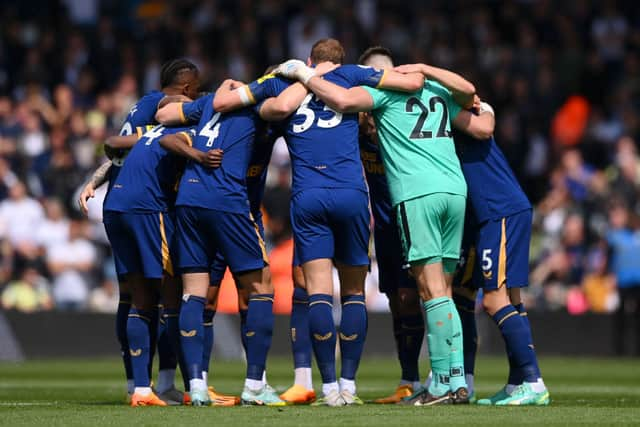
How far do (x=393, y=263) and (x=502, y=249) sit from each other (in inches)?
43.4

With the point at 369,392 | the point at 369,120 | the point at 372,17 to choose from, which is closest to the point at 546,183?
the point at 372,17

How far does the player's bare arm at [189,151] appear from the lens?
10.2 metres

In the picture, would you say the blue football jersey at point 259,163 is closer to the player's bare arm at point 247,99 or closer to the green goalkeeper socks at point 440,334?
the player's bare arm at point 247,99

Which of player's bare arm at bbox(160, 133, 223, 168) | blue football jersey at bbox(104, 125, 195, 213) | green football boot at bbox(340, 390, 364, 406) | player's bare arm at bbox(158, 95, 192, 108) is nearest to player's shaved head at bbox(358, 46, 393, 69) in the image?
player's bare arm at bbox(158, 95, 192, 108)

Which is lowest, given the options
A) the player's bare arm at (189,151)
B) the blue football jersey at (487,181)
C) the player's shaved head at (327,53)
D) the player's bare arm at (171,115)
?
the blue football jersey at (487,181)

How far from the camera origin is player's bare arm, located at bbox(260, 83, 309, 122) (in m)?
10.0

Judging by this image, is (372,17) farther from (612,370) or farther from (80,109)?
(612,370)

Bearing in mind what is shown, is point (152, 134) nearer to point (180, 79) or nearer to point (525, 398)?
point (180, 79)

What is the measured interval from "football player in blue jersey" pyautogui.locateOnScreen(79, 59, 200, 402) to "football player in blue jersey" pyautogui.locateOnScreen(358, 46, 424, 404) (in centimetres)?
148

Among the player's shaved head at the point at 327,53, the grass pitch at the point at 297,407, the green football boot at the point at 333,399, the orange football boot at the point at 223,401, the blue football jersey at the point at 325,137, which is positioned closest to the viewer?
the grass pitch at the point at 297,407

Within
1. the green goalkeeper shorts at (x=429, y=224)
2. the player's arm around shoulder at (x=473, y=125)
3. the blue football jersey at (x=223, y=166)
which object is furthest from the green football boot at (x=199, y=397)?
the player's arm around shoulder at (x=473, y=125)

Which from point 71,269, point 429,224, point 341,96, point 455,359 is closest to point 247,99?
point 341,96

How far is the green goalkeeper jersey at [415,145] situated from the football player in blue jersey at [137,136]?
1719 millimetres

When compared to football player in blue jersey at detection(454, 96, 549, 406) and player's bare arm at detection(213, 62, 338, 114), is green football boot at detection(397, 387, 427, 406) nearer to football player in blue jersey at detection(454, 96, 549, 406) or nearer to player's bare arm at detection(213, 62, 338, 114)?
football player in blue jersey at detection(454, 96, 549, 406)
